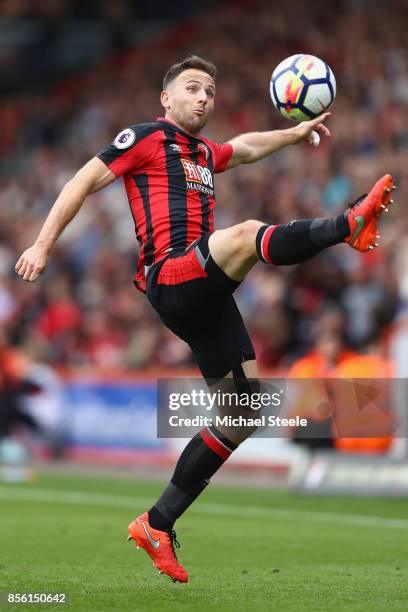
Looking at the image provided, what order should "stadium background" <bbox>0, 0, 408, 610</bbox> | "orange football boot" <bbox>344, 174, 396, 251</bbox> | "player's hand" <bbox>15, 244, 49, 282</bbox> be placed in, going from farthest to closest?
"stadium background" <bbox>0, 0, 408, 610</bbox> → "player's hand" <bbox>15, 244, 49, 282</bbox> → "orange football boot" <bbox>344, 174, 396, 251</bbox>

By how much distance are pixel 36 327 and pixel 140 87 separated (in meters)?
6.01

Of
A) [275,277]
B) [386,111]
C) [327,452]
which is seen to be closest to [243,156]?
[327,452]

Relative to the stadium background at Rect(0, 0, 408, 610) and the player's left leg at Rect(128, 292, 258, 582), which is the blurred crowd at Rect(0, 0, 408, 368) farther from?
the player's left leg at Rect(128, 292, 258, 582)

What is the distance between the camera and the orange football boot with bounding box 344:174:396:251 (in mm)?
5633

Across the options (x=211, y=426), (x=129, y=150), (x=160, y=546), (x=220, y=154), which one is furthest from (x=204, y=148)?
(x=160, y=546)

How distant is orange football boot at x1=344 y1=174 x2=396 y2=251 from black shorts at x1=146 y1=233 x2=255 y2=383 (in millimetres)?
754

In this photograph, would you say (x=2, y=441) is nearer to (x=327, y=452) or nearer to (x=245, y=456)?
(x=245, y=456)

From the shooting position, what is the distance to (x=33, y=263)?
6.13 m

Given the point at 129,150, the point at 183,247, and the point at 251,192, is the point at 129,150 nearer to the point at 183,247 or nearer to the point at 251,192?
the point at 183,247

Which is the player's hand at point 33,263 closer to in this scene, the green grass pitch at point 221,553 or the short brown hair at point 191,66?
the short brown hair at point 191,66

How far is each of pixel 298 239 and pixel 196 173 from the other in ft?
3.88

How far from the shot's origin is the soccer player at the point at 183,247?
6156 mm

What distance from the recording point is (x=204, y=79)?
688 cm

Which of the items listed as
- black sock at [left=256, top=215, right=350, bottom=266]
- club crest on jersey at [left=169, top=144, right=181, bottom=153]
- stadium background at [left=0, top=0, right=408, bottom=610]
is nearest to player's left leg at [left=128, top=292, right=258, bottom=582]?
black sock at [left=256, top=215, right=350, bottom=266]
